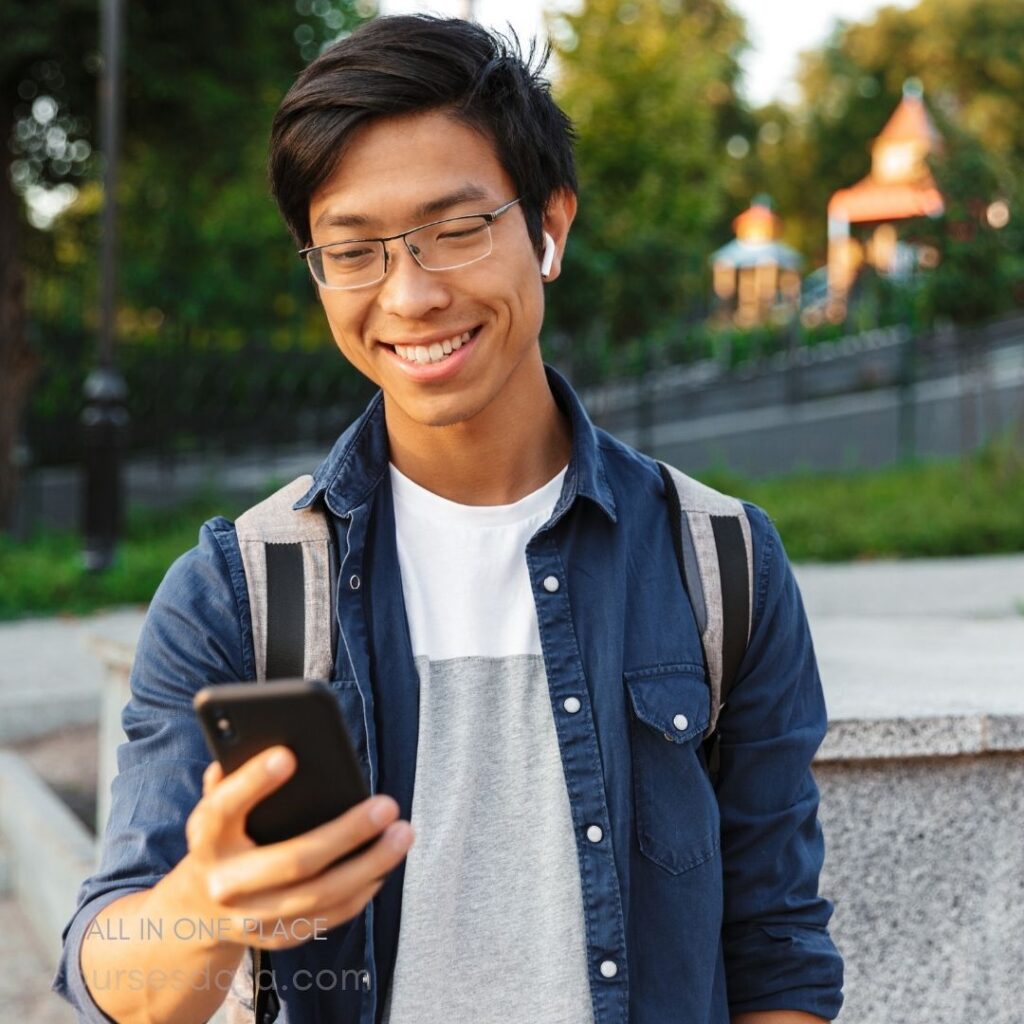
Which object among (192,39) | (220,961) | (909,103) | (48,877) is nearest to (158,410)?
(192,39)

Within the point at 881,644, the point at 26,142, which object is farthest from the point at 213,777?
the point at 26,142

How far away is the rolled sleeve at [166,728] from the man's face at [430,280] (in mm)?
306

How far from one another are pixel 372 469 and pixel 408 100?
1.55ft

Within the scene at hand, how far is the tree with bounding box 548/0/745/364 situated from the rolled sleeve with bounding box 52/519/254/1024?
11.0 metres

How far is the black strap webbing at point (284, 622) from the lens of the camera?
1.70m

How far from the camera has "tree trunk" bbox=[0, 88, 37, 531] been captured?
11234mm

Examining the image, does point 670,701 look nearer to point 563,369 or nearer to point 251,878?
point 251,878

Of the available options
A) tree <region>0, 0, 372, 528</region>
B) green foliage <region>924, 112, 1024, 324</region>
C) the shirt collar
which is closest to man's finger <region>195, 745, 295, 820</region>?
the shirt collar

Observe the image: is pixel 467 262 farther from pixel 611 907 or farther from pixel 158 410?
pixel 158 410

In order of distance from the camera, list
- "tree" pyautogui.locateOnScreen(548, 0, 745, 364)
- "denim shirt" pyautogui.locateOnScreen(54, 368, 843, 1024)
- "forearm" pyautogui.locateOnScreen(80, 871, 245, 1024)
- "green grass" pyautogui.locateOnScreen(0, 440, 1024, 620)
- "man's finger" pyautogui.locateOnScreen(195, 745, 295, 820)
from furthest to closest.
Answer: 1. "tree" pyautogui.locateOnScreen(548, 0, 745, 364)
2. "green grass" pyautogui.locateOnScreen(0, 440, 1024, 620)
3. "denim shirt" pyautogui.locateOnScreen(54, 368, 843, 1024)
4. "forearm" pyautogui.locateOnScreen(80, 871, 245, 1024)
5. "man's finger" pyautogui.locateOnScreen(195, 745, 295, 820)

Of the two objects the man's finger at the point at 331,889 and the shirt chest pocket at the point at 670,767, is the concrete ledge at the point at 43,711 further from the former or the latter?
the man's finger at the point at 331,889

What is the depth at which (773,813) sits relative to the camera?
1.84 m

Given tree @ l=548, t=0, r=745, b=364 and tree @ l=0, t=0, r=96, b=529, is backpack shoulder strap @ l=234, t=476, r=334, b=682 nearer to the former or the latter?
tree @ l=0, t=0, r=96, b=529

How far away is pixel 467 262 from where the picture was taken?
5.77ft
